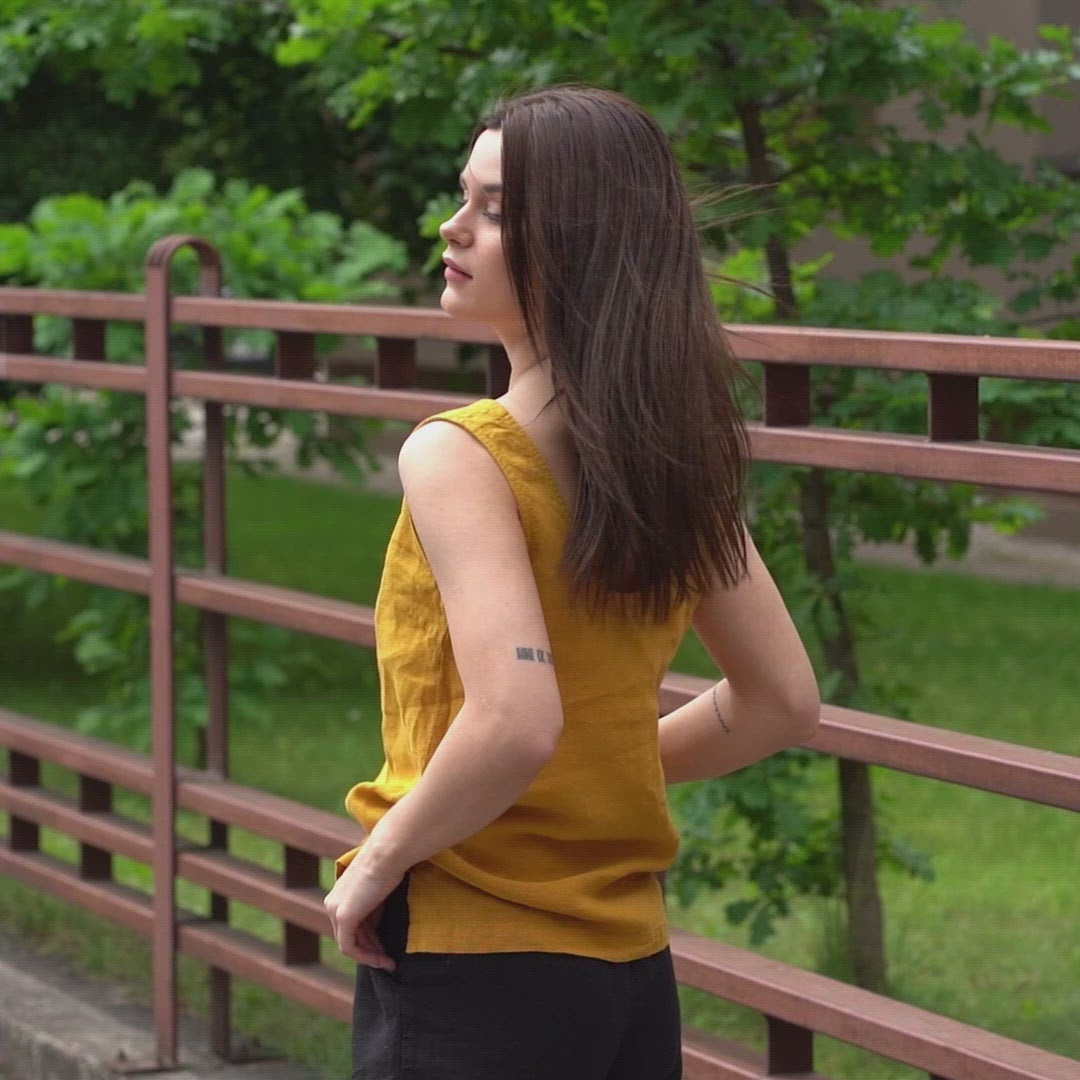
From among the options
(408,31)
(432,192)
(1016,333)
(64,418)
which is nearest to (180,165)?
(432,192)

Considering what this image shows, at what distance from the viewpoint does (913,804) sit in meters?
6.77

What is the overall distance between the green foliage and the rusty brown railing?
6.42 ft

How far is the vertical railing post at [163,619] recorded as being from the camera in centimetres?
378

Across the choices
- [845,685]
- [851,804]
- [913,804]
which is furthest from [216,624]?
[913,804]

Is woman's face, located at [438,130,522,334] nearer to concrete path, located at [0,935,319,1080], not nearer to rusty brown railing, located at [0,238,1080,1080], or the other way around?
rusty brown railing, located at [0,238,1080,1080]

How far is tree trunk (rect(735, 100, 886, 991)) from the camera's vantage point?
4.31m

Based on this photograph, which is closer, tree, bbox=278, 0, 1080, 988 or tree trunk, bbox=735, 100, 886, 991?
tree, bbox=278, 0, 1080, 988

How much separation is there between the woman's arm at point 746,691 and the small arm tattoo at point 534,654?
0.28m

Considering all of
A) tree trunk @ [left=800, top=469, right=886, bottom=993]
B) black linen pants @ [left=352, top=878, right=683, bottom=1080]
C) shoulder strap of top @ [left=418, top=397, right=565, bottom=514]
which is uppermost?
shoulder strap of top @ [left=418, top=397, right=565, bottom=514]

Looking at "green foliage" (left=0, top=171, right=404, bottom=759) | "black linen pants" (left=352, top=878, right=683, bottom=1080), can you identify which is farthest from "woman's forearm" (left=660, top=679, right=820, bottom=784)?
"green foliage" (left=0, top=171, right=404, bottom=759)

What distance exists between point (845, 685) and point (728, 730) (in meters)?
2.23

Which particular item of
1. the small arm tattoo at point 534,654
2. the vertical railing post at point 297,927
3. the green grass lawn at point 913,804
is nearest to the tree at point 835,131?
the green grass lawn at point 913,804

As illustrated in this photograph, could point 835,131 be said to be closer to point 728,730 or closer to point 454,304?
point 728,730

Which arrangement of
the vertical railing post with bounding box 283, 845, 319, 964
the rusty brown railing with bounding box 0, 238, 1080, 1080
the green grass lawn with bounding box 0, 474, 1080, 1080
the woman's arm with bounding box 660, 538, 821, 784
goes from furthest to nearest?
the green grass lawn with bounding box 0, 474, 1080, 1080, the vertical railing post with bounding box 283, 845, 319, 964, the rusty brown railing with bounding box 0, 238, 1080, 1080, the woman's arm with bounding box 660, 538, 821, 784
